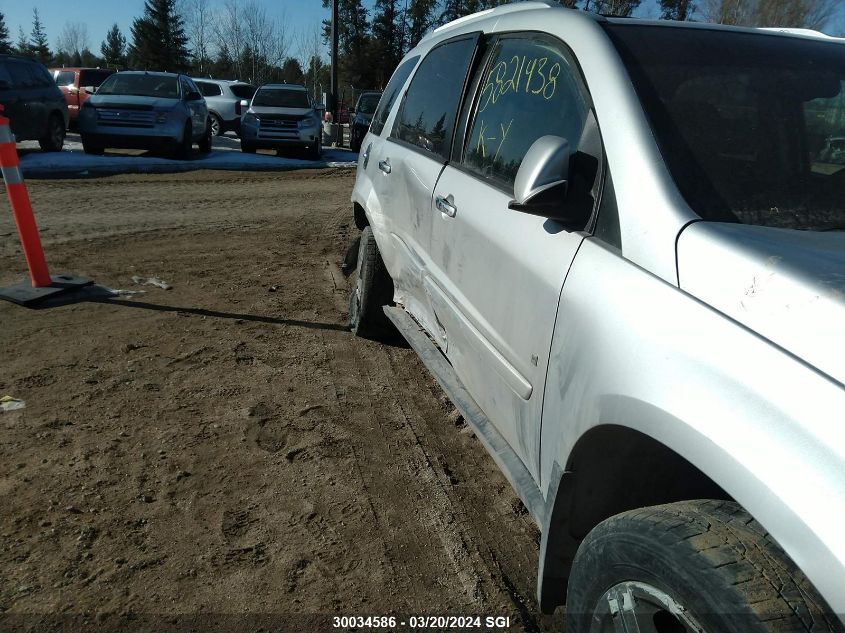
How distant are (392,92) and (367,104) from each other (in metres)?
19.8

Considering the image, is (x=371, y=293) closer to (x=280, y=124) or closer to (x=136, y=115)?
(x=136, y=115)

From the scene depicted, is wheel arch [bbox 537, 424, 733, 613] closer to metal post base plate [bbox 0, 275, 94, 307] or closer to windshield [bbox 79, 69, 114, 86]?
metal post base plate [bbox 0, 275, 94, 307]

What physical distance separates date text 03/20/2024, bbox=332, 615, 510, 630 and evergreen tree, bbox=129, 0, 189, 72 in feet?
192

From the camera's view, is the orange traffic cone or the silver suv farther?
the orange traffic cone

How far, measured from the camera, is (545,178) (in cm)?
200

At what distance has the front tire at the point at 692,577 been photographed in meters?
1.27

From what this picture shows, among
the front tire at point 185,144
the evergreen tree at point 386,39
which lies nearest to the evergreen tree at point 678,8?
the front tire at point 185,144

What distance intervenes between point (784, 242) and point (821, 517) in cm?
71

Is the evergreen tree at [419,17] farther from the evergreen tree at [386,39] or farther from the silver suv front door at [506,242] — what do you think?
the silver suv front door at [506,242]

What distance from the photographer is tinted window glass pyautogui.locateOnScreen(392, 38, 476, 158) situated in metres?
3.35

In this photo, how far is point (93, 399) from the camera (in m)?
3.81

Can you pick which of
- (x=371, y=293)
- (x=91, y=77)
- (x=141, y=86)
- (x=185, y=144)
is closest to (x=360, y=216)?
(x=371, y=293)

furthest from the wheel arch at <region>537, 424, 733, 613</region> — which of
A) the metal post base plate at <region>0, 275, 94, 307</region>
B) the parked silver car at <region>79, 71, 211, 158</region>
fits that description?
the parked silver car at <region>79, 71, 211, 158</region>

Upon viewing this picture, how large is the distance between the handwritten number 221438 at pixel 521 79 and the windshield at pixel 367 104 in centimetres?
2081
